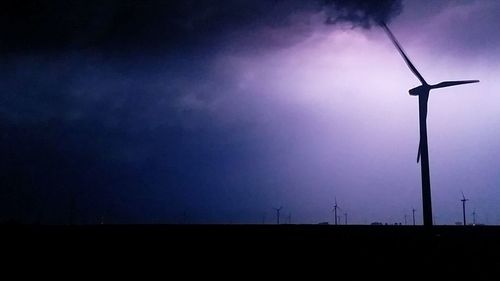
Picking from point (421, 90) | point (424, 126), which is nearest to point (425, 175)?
point (424, 126)

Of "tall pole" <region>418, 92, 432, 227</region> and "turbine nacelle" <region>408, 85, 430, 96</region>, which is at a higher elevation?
"turbine nacelle" <region>408, 85, 430, 96</region>

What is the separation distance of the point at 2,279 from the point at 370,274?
22525mm

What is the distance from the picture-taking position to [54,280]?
26109 mm

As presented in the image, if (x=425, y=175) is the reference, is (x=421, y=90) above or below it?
above

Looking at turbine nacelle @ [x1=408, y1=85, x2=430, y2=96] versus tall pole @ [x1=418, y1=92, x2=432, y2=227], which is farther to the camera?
turbine nacelle @ [x1=408, y1=85, x2=430, y2=96]

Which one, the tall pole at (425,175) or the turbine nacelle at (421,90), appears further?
the turbine nacelle at (421,90)

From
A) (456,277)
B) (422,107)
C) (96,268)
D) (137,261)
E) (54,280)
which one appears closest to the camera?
(54,280)

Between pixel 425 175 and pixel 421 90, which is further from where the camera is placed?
pixel 421 90

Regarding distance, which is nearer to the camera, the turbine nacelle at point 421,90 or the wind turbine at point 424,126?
the wind turbine at point 424,126

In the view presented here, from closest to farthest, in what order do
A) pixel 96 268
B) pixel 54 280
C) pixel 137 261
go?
pixel 54 280, pixel 96 268, pixel 137 261

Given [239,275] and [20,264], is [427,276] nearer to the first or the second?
[239,275]

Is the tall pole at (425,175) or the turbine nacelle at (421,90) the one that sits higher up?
the turbine nacelle at (421,90)

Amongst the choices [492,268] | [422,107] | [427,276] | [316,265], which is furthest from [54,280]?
[422,107]

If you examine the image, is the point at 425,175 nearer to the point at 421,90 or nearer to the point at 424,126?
the point at 424,126
